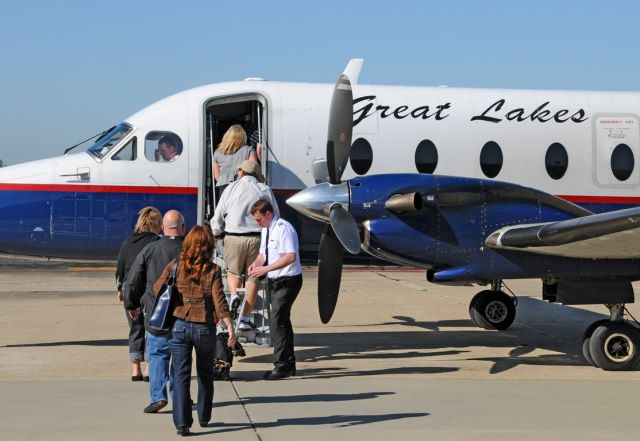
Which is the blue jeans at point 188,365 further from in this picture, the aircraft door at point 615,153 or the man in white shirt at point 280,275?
the aircraft door at point 615,153

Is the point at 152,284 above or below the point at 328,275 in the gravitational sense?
above

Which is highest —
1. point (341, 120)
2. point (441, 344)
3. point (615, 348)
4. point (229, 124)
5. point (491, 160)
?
point (229, 124)

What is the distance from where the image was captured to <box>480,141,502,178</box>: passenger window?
45.0 feet

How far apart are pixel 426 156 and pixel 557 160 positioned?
6.45ft

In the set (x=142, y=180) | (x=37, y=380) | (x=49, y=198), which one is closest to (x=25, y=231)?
(x=49, y=198)

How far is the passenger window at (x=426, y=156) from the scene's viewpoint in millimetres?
13609

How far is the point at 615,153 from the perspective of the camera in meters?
14.0

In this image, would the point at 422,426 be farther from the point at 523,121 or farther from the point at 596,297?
the point at 523,121

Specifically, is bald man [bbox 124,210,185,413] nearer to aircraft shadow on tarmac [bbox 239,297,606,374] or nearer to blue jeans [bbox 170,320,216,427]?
blue jeans [bbox 170,320,216,427]

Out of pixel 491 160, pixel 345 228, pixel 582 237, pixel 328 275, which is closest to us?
pixel 582 237

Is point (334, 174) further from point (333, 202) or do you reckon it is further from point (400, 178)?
point (400, 178)

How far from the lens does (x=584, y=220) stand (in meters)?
10.2

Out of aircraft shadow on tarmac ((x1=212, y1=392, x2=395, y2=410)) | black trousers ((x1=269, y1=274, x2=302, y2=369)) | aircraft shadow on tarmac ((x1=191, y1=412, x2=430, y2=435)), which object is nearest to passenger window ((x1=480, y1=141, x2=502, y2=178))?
black trousers ((x1=269, y1=274, x2=302, y2=369))

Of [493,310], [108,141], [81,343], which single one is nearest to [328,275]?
[81,343]
